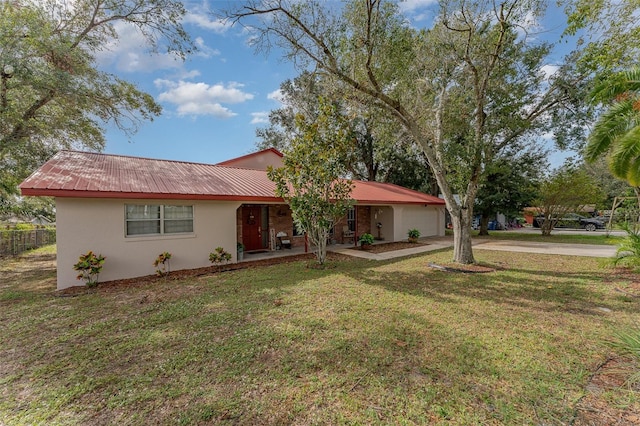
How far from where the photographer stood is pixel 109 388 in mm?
3029

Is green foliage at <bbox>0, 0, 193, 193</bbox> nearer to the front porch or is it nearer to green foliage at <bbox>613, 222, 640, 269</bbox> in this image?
the front porch

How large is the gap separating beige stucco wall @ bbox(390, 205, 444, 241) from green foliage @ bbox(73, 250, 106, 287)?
13130 mm

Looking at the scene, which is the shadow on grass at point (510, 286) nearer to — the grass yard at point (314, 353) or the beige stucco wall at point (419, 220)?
the grass yard at point (314, 353)

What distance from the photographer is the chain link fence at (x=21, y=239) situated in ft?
39.5

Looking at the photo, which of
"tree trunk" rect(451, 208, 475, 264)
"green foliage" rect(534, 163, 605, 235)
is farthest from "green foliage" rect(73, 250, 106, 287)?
"green foliage" rect(534, 163, 605, 235)

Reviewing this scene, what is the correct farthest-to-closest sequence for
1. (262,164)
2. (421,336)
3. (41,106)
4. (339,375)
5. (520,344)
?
1. (262,164)
2. (41,106)
3. (421,336)
4. (520,344)
5. (339,375)

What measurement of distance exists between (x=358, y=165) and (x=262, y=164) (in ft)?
42.9

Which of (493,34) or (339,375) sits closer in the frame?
(339,375)

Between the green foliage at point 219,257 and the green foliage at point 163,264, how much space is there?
1245mm

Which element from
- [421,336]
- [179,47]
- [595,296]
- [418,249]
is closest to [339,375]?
[421,336]

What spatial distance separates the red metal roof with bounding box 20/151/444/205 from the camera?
6.71 m

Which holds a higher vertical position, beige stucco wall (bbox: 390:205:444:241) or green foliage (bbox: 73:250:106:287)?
beige stucco wall (bbox: 390:205:444:241)

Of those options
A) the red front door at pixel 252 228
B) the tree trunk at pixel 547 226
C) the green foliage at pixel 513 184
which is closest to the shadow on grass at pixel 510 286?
the red front door at pixel 252 228

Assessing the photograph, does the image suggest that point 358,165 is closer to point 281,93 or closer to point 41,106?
point 281,93
